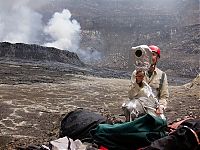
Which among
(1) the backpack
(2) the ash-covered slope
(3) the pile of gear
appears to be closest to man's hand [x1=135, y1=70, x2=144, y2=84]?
(3) the pile of gear

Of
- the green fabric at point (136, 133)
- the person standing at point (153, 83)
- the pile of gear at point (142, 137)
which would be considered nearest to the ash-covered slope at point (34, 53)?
the person standing at point (153, 83)

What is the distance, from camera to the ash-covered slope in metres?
68.9

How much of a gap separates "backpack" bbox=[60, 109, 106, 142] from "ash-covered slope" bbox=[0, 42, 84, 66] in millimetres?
62592

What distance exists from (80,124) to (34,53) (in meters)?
67.0

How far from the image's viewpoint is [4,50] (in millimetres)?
69438

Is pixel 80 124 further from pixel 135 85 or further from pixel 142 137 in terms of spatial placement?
pixel 142 137

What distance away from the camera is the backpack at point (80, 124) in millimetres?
5328

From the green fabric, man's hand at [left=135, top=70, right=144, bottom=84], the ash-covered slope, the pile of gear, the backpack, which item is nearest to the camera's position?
the pile of gear

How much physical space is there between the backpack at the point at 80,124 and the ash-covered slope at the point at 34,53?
62592 mm

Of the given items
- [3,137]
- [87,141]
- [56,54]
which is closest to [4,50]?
[56,54]

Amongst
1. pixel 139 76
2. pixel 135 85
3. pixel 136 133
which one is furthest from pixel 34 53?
pixel 136 133

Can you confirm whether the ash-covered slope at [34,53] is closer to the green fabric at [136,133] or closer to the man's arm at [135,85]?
the man's arm at [135,85]

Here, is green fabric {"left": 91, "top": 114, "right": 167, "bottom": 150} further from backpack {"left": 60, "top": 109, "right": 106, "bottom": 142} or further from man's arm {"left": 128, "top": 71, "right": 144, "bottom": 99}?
backpack {"left": 60, "top": 109, "right": 106, "bottom": 142}

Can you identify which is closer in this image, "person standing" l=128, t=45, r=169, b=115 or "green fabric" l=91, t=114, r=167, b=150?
"green fabric" l=91, t=114, r=167, b=150
